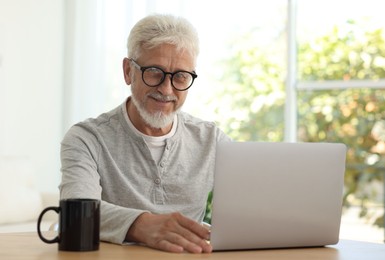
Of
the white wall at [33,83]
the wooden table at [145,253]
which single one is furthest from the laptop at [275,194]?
the white wall at [33,83]

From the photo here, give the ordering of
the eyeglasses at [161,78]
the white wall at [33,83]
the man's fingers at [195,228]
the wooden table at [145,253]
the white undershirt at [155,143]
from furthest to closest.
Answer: the white wall at [33,83] < the white undershirt at [155,143] < the eyeglasses at [161,78] < the man's fingers at [195,228] < the wooden table at [145,253]

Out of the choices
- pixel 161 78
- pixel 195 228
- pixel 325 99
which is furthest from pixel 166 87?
pixel 325 99

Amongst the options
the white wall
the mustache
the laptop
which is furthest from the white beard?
the white wall

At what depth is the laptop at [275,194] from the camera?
1.68 m

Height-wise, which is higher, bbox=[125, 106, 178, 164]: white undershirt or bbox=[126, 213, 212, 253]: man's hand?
bbox=[125, 106, 178, 164]: white undershirt

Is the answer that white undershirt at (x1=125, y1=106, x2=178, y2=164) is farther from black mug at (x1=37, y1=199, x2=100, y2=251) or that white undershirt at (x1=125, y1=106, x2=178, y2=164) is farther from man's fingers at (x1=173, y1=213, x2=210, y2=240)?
black mug at (x1=37, y1=199, x2=100, y2=251)

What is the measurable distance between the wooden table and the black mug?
0.02m

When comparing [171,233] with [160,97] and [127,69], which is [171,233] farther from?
[127,69]

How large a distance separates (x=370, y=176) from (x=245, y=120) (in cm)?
100

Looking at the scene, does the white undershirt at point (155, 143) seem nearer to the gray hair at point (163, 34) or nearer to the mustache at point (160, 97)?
the mustache at point (160, 97)

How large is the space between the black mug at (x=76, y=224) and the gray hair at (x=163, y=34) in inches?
31.9

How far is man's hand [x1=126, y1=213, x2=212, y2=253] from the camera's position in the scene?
5.57 ft

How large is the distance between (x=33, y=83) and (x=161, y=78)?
3.12 metres

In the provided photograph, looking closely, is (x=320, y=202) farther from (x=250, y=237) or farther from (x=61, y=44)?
(x=61, y=44)
